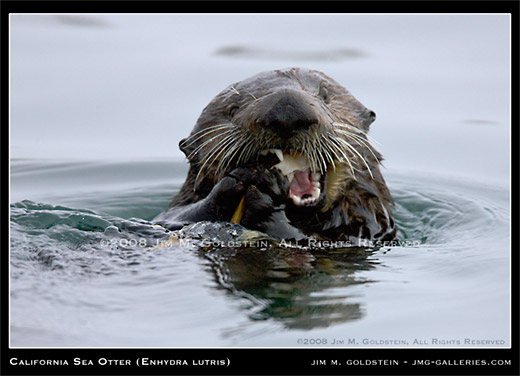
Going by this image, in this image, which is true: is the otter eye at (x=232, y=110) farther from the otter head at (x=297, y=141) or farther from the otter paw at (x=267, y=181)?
the otter paw at (x=267, y=181)

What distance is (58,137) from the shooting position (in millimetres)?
8477

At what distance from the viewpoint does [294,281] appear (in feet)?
14.0

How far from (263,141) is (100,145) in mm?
4110

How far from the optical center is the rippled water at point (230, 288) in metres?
3.68

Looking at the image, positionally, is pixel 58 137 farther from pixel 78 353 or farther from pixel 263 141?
pixel 78 353

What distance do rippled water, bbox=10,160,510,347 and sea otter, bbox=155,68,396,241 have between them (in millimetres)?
203

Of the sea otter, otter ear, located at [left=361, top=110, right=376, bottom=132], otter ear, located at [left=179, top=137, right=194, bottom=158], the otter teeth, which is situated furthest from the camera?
otter ear, located at [left=361, top=110, right=376, bottom=132]

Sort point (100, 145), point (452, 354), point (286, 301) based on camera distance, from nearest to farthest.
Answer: point (452, 354) < point (286, 301) < point (100, 145)

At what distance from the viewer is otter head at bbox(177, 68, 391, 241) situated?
15.2 ft

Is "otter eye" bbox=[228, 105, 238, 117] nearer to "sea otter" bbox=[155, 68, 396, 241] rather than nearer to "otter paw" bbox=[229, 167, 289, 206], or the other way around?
"sea otter" bbox=[155, 68, 396, 241]

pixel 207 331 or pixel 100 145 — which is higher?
pixel 100 145

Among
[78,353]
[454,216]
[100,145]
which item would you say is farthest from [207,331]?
[100,145]

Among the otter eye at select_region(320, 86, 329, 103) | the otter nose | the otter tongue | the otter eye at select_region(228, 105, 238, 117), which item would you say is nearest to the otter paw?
the otter tongue

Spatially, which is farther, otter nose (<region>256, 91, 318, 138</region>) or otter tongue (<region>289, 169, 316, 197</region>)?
otter tongue (<region>289, 169, 316, 197</region>)
